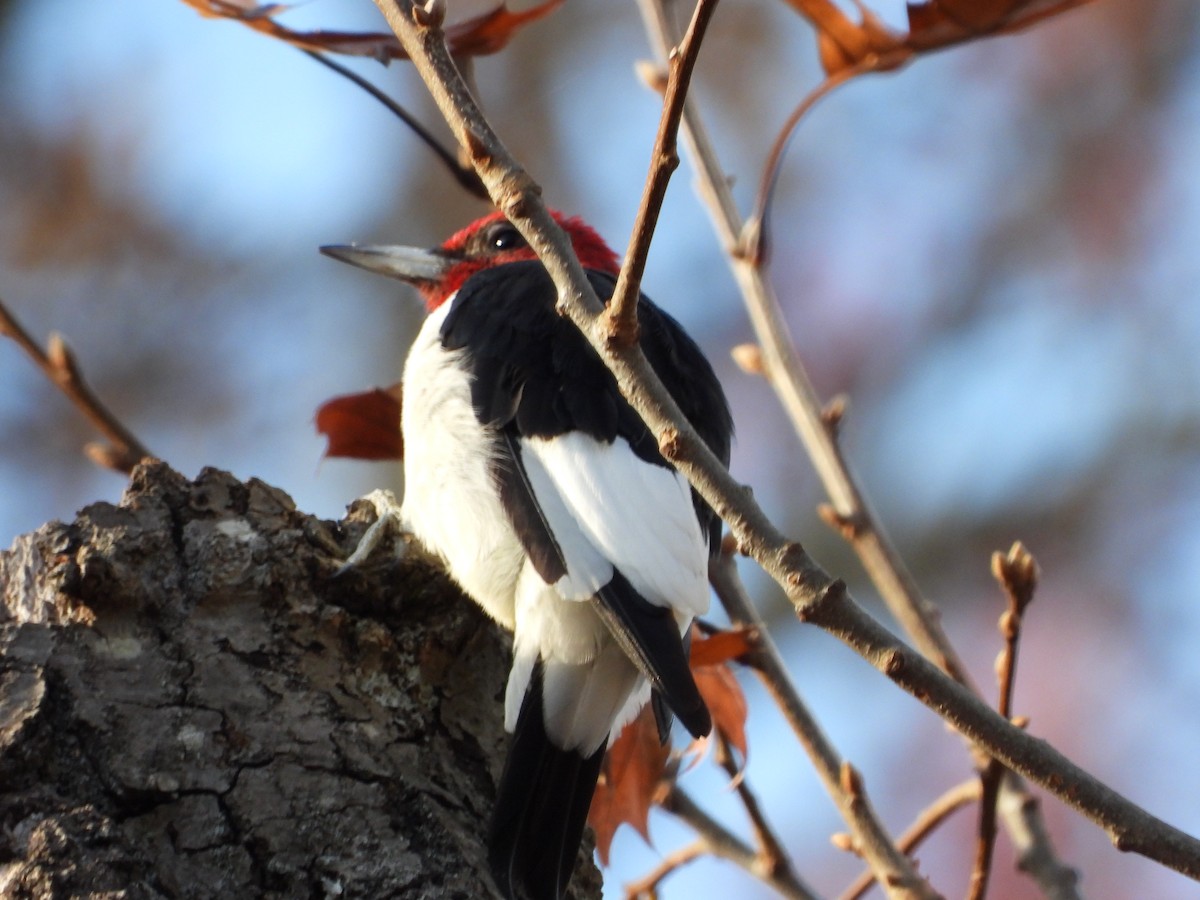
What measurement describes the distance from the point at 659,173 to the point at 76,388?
5.39ft

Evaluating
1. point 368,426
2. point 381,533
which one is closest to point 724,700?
point 381,533

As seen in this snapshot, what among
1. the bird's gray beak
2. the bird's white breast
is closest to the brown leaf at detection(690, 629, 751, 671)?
the bird's white breast

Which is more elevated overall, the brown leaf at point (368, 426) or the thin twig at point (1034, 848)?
the brown leaf at point (368, 426)

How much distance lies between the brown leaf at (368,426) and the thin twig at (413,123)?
0.52 m

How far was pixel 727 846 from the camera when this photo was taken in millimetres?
3043

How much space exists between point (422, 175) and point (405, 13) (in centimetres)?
577

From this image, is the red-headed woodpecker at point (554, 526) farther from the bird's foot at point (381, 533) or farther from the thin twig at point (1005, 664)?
the thin twig at point (1005, 664)

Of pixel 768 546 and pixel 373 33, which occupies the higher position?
pixel 373 33

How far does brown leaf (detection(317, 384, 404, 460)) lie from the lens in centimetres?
333

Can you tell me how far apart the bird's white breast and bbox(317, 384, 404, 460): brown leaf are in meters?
0.11

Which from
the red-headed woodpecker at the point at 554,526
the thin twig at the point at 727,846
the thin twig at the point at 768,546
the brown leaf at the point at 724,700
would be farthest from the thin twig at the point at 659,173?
the thin twig at the point at 727,846

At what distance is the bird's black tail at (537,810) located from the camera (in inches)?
95.3

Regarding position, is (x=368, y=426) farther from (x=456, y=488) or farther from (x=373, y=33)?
(x=373, y=33)

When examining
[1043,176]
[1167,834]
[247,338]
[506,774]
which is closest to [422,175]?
[247,338]
